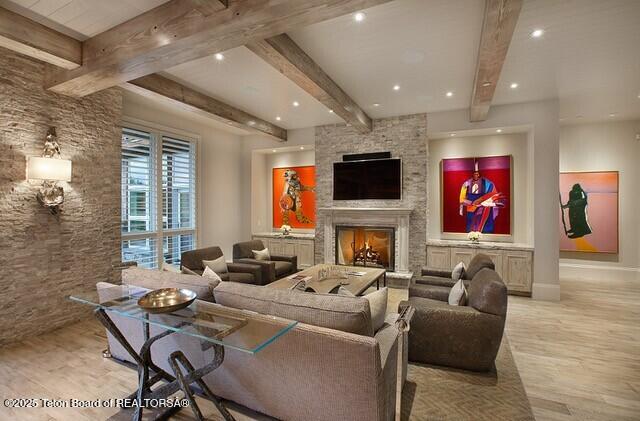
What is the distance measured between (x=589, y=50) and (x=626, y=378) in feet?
10.5

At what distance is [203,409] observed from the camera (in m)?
2.16

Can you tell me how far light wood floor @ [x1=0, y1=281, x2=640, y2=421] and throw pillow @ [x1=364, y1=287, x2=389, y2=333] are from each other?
3.68 ft

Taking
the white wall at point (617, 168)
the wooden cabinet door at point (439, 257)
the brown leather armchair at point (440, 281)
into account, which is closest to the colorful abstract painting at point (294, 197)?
the wooden cabinet door at point (439, 257)

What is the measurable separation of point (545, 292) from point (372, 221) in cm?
296

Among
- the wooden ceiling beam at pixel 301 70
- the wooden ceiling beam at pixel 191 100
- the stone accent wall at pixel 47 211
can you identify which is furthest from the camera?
the wooden ceiling beam at pixel 191 100

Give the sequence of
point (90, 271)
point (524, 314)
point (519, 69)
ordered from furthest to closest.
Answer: point (524, 314)
point (90, 271)
point (519, 69)

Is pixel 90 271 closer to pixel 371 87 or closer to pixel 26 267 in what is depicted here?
pixel 26 267

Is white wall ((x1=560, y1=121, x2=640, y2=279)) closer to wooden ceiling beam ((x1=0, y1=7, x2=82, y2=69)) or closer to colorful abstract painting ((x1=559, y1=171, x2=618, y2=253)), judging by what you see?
colorful abstract painting ((x1=559, y1=171, x2=618, y2=253))

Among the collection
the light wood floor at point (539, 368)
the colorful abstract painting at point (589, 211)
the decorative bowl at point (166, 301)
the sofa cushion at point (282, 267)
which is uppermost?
the colorful abstract painting at point (589, 211)

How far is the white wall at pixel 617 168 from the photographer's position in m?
5.88

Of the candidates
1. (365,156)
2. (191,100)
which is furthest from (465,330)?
(191,100)

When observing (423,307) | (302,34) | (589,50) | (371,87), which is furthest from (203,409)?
(589,50)

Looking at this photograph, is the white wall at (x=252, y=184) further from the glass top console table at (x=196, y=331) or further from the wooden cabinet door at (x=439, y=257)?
the glass top console table at (x=196, y=331)

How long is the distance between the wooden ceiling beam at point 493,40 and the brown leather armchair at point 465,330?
203cm
